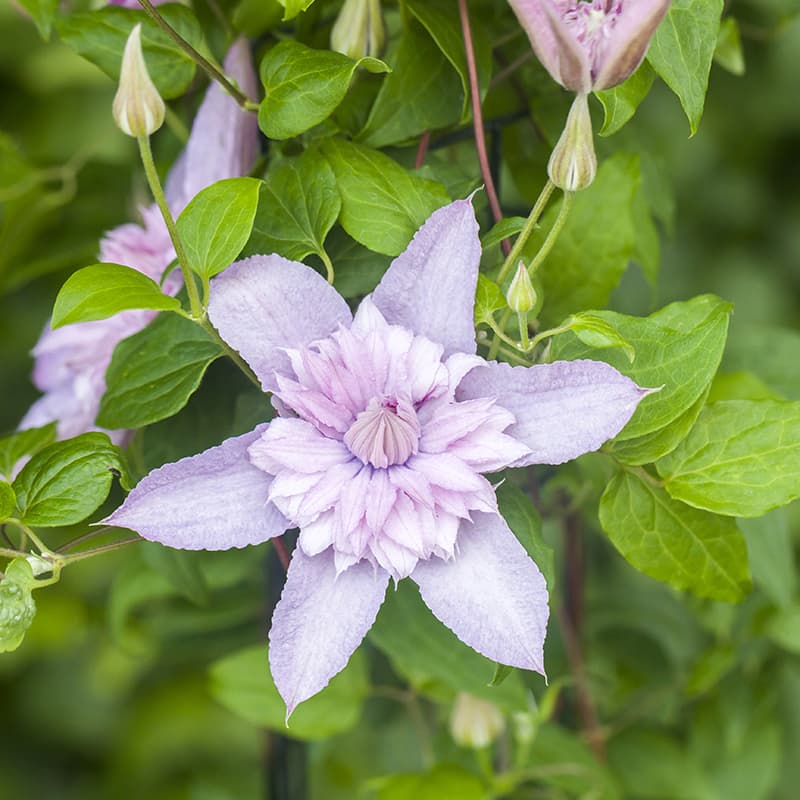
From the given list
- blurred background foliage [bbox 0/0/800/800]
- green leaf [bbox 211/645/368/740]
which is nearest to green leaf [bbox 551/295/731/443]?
blurred background foliage [bbox 0/0/800/800]

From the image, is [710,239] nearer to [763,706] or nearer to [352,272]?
[763,706]

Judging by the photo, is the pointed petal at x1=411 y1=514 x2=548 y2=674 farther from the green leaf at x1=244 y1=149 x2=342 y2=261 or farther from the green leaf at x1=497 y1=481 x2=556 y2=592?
the green leaf at x1=244 y1=149 x2=342 y2=261

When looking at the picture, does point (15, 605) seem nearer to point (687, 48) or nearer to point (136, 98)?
point (136, 98)

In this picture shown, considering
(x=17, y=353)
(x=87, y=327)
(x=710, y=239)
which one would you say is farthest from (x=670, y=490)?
(x=710, y=239)

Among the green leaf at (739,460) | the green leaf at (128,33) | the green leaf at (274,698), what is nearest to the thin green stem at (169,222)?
the green leaf at (128,33)

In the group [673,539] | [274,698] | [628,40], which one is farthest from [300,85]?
[274,698]

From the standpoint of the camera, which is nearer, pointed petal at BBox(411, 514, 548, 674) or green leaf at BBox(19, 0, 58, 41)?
pointed petal at BBox(411, 514, 548, 674)
